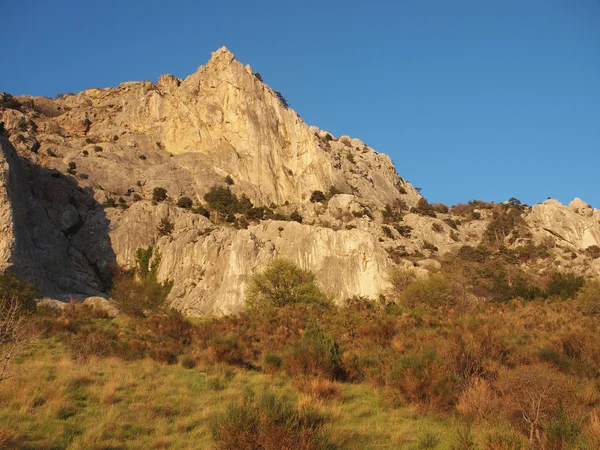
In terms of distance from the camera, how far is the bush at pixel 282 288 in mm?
30594

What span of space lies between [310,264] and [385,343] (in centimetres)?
3190

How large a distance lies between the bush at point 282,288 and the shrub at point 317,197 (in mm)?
30270

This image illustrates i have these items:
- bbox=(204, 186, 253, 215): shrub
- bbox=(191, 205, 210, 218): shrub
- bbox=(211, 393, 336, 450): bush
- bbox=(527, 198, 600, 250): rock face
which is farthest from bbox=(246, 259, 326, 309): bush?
bbox=(527, 198, 600, 250): rock face

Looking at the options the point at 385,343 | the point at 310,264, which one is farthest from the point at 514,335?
the point at 310,264

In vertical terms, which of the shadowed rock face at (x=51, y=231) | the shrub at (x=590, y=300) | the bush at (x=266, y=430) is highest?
the shadowed rock face at (x=51, y=231)

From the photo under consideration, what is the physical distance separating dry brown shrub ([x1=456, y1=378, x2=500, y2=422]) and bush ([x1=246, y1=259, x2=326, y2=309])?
20873mm

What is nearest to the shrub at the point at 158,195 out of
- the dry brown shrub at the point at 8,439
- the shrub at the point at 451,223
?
the shrub at the point at 451,223

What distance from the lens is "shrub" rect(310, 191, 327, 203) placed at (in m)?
64.1

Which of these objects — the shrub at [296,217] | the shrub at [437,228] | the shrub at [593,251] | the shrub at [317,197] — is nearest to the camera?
the shrub at [296,217]

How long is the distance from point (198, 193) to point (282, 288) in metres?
36.9

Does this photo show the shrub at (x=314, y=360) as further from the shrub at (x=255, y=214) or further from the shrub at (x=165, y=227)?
the shrub at (x=255, y=214)

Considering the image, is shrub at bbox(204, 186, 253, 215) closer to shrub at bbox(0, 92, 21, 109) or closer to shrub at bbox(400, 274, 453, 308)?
shrub at bbox(400, 274, 453, 308)

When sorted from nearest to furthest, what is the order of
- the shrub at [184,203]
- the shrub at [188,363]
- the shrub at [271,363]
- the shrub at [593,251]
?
the shrub at [271,363], the shrub at [188,363], the shrub at [593,251], the shrub at [184,203]

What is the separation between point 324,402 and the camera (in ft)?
30.7
